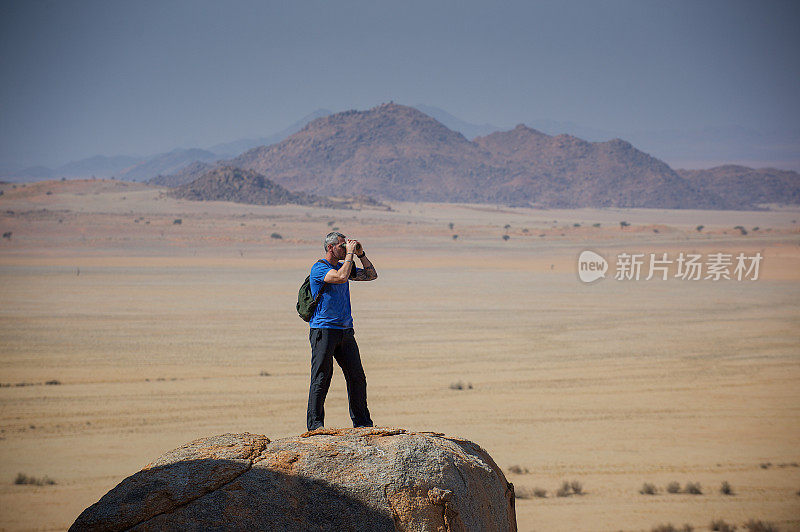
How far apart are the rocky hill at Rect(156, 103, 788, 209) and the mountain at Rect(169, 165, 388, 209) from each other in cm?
5457

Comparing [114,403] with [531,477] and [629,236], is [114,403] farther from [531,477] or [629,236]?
[629,236]

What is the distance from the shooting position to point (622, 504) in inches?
386

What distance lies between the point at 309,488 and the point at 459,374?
14150mm

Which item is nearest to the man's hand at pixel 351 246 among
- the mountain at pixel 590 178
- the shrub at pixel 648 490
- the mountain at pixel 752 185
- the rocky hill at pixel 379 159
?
the shrub at pixel 648 490

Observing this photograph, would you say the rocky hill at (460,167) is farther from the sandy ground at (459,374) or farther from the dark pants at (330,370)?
the dark pants at (330,370)

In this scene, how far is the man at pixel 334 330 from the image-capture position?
4.76m

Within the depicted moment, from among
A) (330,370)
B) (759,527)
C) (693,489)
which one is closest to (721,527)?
(759,527)

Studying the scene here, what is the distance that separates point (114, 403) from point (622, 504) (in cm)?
969

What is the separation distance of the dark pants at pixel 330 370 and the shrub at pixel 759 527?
21.1 ft

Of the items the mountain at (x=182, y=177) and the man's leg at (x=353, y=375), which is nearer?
the man's leg at (x=353, y=375)

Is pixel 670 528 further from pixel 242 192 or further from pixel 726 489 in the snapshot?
pixel 242 192

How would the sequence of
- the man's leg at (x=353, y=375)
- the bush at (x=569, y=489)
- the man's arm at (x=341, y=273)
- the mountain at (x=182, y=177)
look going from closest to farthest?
1. the man's arm at (x=341, y=273)
2. the man's leg at (x=353, y=375)
3. the bush at (x=569, y=489)
4. the mountain at (x=182, y=177)

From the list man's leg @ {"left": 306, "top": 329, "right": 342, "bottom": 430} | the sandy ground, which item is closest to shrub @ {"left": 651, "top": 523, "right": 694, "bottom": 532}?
the sandy ground

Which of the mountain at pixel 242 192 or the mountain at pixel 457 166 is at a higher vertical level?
the mountain at pixel 457 166
